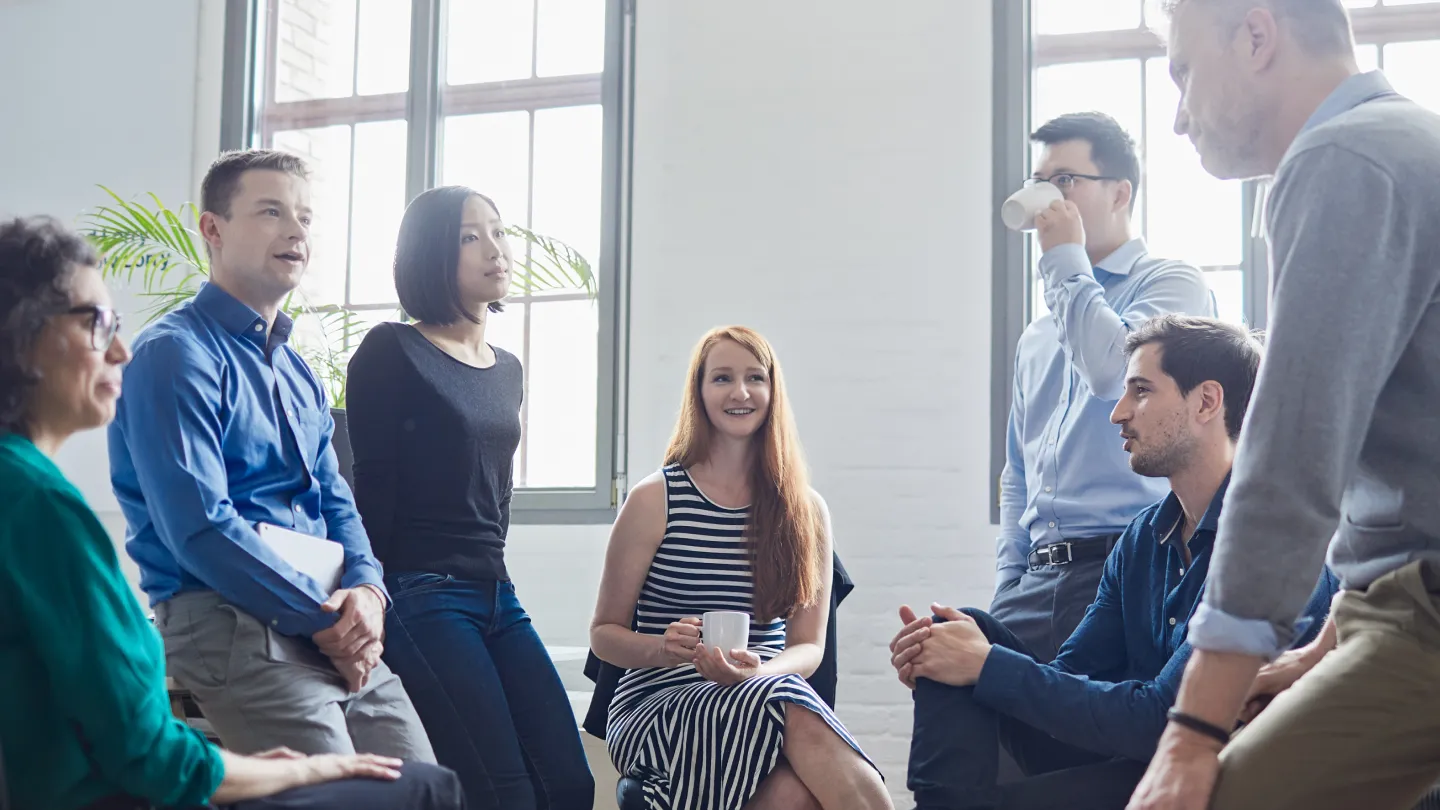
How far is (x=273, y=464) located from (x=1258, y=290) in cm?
281

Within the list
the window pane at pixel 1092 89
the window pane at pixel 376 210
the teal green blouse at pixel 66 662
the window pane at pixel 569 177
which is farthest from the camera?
the window pane at pixel 376 210

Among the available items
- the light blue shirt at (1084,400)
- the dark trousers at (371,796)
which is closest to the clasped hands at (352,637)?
the dark trousers at (371,796)

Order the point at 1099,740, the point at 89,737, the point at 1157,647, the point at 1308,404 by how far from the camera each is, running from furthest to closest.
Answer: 1. the point at 1157,647
2. the point at 1099,740
3. the point at 89,737
4. the point at 1308,404

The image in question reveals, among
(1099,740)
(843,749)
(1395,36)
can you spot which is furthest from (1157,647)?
(1395,36)

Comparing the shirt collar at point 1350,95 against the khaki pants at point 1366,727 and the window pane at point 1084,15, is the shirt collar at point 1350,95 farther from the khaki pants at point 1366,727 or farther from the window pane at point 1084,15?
the window pane at point 1084,15

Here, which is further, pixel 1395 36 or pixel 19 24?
pixel 19 24

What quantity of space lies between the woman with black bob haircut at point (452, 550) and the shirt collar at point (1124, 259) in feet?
4.17

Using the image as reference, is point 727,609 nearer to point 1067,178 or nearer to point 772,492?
point 772,492

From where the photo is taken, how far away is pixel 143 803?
129 cm

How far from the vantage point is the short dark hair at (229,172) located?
7.59 feet

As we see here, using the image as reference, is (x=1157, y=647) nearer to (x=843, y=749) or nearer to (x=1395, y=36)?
(x=843, y=749)

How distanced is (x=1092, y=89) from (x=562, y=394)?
194 centimetres

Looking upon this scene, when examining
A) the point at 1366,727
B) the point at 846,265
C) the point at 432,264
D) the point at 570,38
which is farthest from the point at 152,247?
the point at 1366,727

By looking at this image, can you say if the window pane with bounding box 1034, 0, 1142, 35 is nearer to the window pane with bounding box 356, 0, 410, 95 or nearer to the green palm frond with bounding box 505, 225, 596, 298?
→ the green palm frond with bounding box 505, 225, 596, 298
